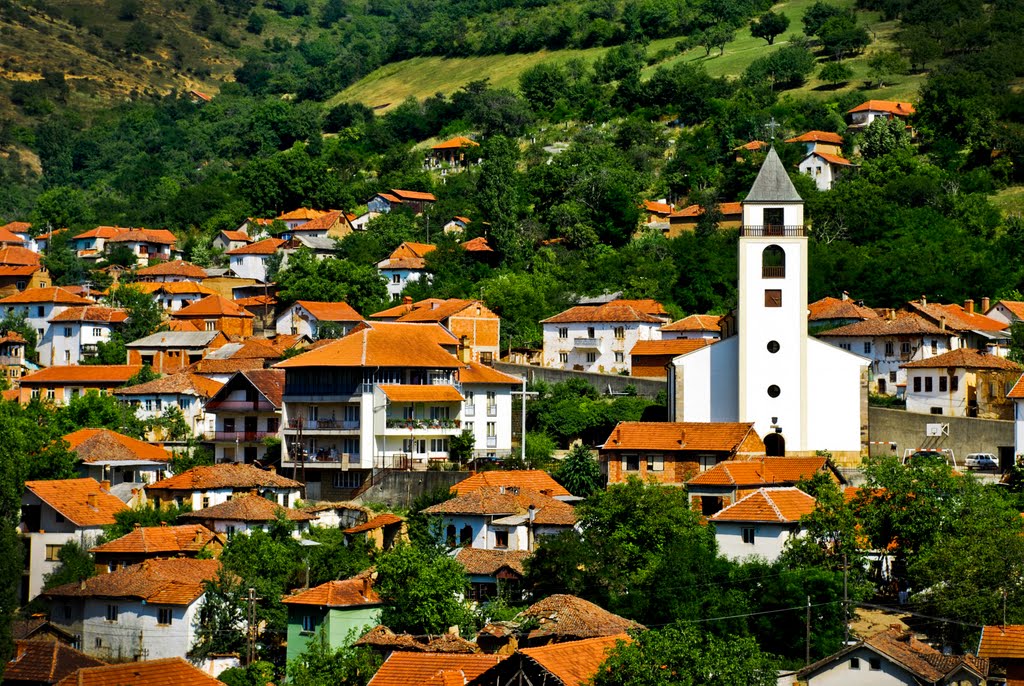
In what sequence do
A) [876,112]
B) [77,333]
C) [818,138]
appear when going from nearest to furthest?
[77,333] < [818,138] < [876,112]

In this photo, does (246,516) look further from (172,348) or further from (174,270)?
(174,270)

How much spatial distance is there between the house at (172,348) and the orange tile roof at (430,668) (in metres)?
44.5

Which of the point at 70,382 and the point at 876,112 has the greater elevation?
the point at 876,112

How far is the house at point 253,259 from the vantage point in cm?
10044

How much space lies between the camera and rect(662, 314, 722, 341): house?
250 feet

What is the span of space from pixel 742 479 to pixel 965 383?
1628cm

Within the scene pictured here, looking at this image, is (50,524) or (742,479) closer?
(742,479)

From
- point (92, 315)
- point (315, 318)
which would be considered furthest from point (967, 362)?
point (92, 315)

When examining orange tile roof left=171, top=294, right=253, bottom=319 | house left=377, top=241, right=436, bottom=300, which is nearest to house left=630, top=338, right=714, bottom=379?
house left=377, top=241, right=436, bottom=300

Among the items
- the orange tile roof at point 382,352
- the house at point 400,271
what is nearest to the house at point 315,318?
the house at point 400,271

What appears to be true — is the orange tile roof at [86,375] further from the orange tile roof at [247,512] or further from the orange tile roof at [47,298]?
the orange tile roof at [247,512]

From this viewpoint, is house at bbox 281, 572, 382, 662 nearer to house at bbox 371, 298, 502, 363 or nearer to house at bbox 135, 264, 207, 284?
house at bbox 371, 298, 502, 363

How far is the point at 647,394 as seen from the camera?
7062cm

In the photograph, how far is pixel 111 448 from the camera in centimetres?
6531
